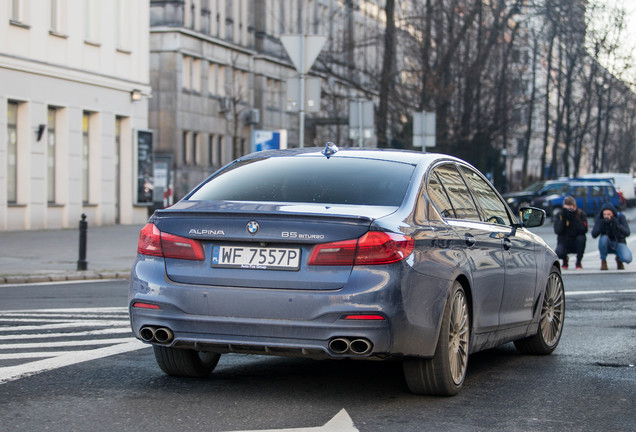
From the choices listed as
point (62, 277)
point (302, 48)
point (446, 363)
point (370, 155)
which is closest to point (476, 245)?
point (370, 155)

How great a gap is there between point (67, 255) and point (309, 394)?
16.2m

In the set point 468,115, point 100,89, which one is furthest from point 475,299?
point 468,115

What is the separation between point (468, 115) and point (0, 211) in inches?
652

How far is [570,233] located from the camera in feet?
76.2

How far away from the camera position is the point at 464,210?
7871 millimetres

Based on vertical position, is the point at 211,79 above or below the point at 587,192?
above

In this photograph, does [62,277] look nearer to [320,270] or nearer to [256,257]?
[256,257]

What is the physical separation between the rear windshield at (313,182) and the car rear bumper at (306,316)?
673 mm

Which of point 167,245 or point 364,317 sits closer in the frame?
point 364,317

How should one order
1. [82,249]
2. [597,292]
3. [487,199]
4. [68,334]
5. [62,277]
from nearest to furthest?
1. [487,199]
2. [68,334]
3. [597,292]
4. [62,277]
5. [82,249]

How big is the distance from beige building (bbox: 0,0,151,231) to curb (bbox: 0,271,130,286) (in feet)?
39.5

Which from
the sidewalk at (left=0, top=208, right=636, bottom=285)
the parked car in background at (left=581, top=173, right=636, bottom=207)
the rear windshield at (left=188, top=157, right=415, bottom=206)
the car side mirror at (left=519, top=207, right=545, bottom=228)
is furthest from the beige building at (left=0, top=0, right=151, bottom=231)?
the parked car in background at (left=581, top=173, right=636, bottom=207)

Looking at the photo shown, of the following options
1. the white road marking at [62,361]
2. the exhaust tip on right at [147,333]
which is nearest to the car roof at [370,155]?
the exhaust tip on right at [147,333]

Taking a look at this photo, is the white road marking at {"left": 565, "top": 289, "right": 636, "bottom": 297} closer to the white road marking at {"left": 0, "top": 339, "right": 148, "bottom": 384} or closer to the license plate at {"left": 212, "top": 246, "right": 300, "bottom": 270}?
the white road marking at {"left": 0, "top": 339, "right": 148, "bottom": 384}
